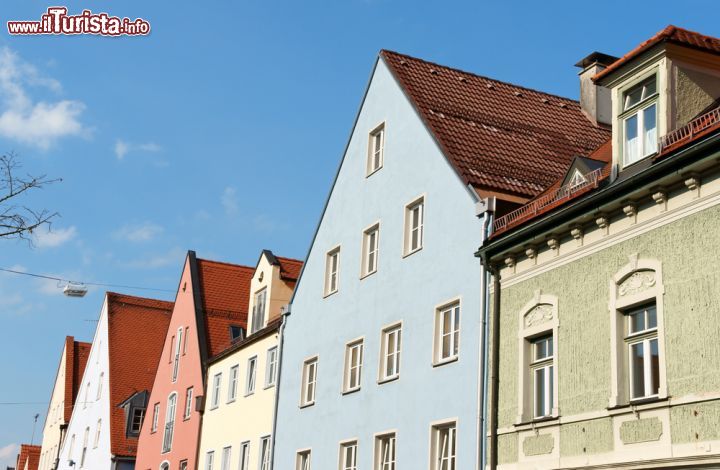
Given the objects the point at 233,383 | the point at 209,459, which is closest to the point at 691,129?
Answer: the point at 233,383

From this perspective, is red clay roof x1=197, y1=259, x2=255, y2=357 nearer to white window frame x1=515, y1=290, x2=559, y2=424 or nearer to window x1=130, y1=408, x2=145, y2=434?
window x1=130, y1=408, x2=145, y2=434

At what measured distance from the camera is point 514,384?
20078 mm

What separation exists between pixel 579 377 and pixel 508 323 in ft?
9.04

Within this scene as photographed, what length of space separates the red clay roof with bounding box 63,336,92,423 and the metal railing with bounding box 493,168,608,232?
48982 millimetres

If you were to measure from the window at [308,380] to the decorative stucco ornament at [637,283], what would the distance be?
13.5 metres

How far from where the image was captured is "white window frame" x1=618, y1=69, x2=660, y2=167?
712 inches

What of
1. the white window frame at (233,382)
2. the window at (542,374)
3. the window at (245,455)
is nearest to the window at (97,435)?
the white window frame at (233,382)

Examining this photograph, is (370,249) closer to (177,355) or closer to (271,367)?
(271,367)

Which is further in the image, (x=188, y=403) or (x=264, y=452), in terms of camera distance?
(x=188, y=403)

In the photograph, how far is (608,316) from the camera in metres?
17.6

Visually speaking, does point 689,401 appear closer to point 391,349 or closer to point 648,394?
point 648,394

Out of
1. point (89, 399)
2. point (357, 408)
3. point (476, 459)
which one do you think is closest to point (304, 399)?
point (357, 408)

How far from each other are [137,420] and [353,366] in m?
26.9

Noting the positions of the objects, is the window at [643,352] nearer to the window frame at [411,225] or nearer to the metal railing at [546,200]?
the metal railing at [546,200]
